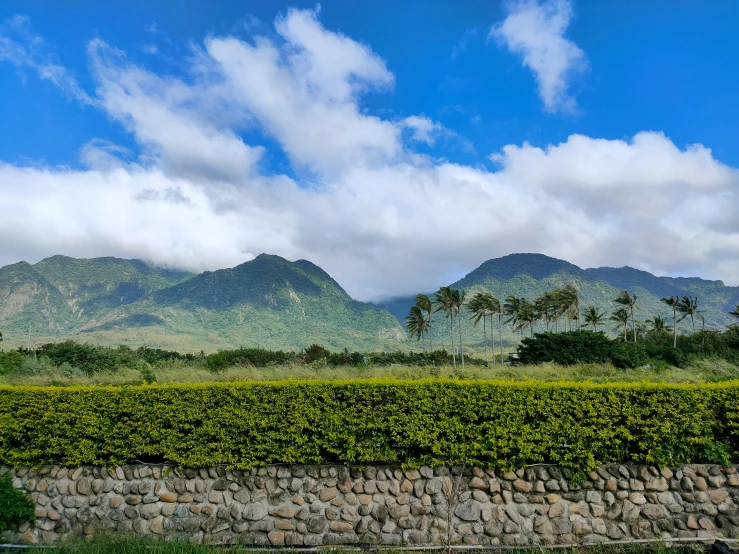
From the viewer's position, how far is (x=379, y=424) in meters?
8.38

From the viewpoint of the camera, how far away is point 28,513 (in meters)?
8.38

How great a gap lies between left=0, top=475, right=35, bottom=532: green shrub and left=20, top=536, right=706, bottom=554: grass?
106 cm

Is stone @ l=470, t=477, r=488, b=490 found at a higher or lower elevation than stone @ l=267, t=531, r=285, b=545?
higher

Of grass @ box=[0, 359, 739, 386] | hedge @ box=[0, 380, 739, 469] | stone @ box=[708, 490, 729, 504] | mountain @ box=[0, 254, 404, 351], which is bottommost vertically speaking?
stone @ box=[708, 490, 729, 504]

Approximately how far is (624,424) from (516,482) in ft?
7.16

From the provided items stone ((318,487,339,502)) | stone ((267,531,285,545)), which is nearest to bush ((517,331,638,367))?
Result: stone ((318,487,339,502))

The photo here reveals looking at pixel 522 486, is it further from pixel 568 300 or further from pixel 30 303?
pixel 30 303

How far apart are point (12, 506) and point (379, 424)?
263 inches

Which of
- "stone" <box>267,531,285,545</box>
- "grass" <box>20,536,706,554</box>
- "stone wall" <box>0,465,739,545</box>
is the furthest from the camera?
"stone" <box>267,531,285,545</box>

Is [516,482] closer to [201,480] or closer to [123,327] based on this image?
[201,480]

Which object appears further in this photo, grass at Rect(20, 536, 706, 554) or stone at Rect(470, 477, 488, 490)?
stone at Rect(470, 477, 488, 490)

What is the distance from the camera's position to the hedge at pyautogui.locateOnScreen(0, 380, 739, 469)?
26.7 ft

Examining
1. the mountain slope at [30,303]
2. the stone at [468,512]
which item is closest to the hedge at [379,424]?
the stone at [468,512]

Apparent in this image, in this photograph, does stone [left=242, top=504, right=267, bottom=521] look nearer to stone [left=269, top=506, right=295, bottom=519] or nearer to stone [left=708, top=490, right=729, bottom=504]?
stone [left=269, top=506, right=295, bottom=519]
